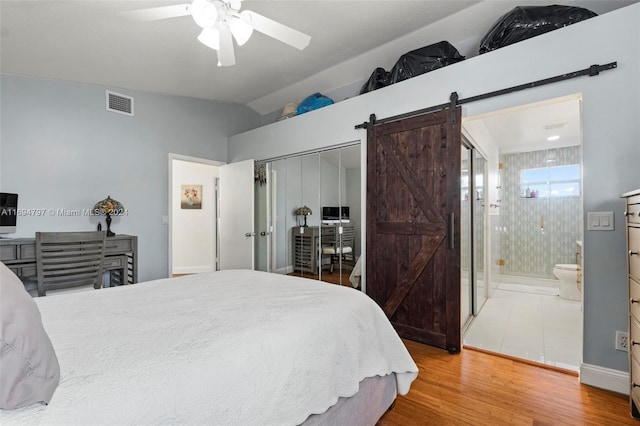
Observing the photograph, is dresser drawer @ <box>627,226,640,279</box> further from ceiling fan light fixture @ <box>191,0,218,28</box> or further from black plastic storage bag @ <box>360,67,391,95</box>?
ceiling fan light fixture @ <box>191,0,218,28</box>

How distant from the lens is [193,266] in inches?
231

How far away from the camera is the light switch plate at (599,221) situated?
1882mm

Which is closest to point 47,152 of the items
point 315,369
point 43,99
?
point 43,99

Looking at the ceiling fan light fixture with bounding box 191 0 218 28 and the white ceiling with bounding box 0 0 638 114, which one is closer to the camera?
the ceiling fan light fixture with bounding box 191 0 218 28

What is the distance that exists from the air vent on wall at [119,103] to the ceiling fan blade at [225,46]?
221cm

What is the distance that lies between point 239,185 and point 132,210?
1395 millimetres

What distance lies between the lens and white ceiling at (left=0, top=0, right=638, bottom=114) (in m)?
2.17

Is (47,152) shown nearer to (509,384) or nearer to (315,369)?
(315,369)

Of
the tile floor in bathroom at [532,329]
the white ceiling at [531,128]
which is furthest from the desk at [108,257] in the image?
the white ceiling at [531,128]

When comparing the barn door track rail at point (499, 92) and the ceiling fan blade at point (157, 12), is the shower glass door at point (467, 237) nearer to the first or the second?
the barn door track rail at point (499, 92)

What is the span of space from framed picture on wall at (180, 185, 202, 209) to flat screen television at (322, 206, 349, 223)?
3.51 m

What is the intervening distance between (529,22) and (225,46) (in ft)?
7.34

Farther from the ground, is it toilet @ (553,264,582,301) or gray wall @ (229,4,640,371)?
gray wall @ (229,4,640,371)

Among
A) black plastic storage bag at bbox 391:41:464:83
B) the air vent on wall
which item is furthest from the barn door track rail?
the air vent on wall
